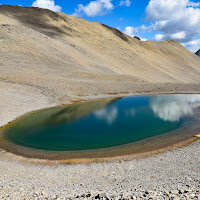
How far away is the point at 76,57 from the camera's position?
215 feet

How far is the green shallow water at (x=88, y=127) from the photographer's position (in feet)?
60.4

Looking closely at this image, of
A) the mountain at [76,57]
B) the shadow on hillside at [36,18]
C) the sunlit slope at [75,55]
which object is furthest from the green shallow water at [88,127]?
the shadow on hillside at [36,18]

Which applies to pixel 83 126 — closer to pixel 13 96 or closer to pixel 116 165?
pixel 116 165

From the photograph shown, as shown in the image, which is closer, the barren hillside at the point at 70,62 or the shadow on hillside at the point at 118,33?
the barren hillside at the point at 70,62

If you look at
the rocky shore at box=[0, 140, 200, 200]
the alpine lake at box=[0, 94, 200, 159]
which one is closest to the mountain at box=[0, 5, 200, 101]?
the alpine lake at box=[0, 94, 200, 159]

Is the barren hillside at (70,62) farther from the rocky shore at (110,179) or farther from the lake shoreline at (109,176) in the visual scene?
the rocky shore at (110,179)

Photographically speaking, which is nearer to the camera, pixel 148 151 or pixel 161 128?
pixel 148 151

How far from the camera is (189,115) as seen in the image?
27.1 m

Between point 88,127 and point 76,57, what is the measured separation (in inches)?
1821

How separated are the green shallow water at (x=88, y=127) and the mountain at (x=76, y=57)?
35.7 feet

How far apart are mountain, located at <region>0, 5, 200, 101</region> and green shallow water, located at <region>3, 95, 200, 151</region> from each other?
35.7 feet

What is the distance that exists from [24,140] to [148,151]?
38.8 ft

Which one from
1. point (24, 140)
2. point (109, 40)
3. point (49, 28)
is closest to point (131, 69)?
point (109, 40)

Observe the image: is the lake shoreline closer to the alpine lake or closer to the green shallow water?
the alpine lake
